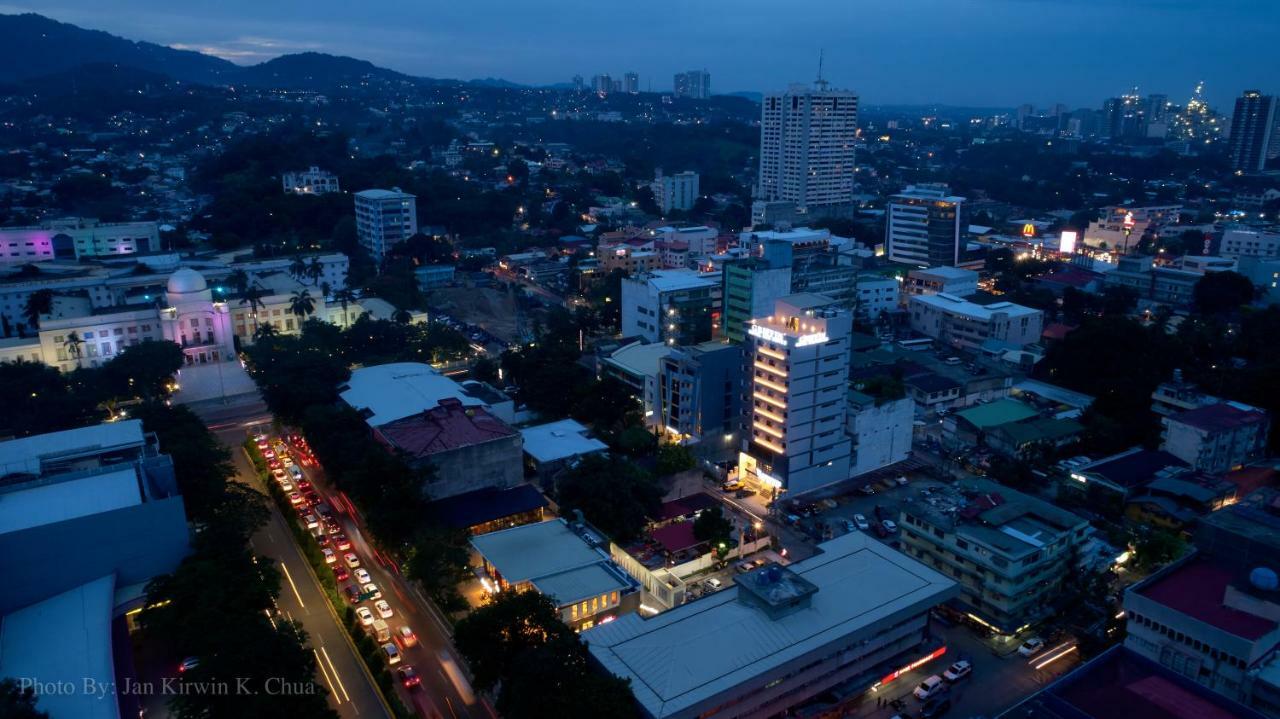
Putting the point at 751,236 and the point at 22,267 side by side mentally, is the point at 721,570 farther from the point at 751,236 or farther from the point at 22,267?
the point at 22,267

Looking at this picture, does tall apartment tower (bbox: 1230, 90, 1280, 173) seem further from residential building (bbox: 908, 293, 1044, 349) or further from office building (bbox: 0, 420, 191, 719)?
A: office building (bbox: 0, 420, 191, 719)

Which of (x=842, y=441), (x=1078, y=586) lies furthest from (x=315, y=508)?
(x=1078, y=586)

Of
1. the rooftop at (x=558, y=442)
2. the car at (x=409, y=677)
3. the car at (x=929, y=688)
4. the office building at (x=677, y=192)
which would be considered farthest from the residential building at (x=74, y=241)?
the car at (x=929, y=688)

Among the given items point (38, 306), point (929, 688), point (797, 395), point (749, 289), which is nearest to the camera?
point (929, 688)

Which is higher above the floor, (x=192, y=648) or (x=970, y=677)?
(x=192, y=648)

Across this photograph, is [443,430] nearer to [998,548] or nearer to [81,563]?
[81,563]

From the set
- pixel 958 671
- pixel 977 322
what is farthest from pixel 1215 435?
pixel 958 671

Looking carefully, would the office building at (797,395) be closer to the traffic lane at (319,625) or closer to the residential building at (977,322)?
the traffic lane at (319,625)
